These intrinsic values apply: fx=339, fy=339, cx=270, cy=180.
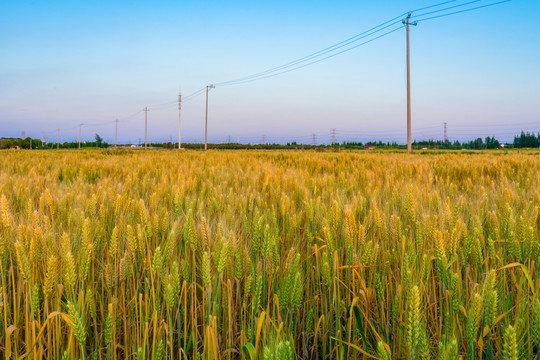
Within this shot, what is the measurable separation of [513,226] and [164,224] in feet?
4.42

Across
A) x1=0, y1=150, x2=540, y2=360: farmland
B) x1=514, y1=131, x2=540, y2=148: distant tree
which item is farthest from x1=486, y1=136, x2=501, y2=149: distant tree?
x1=0, y1=150, x2=540, y2=360: farmland

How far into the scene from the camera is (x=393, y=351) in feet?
2.92

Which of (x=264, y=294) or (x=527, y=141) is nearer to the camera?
(x=264, y=294)

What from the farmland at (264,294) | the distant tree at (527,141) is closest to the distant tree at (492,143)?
the distant tree at (527,141)

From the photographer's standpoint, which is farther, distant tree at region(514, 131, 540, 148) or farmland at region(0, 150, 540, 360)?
distant tree at region(514, 131, 540, 148)

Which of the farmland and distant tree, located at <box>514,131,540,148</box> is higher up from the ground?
distant tree, located at <box>514,131,540,148</box>

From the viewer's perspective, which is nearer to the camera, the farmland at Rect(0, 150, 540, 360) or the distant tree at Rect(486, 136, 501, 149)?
the farmland at Rect(0, 150, 540, 360)

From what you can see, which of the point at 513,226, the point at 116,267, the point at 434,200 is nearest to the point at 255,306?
the point at 116,267

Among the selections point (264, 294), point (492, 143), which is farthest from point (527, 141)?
point (264, 294)

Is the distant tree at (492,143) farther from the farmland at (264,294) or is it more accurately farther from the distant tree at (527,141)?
the farmland at (264,294)

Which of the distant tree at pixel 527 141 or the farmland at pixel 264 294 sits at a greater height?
the distant tree at pixel 527 141

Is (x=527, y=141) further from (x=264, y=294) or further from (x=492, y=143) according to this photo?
(x=264, y=294)

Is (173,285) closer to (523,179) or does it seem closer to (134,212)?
(134,212)

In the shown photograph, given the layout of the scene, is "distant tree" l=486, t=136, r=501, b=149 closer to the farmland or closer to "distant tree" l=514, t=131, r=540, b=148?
"distant tree" l=514, t=131, r=540, b=148
